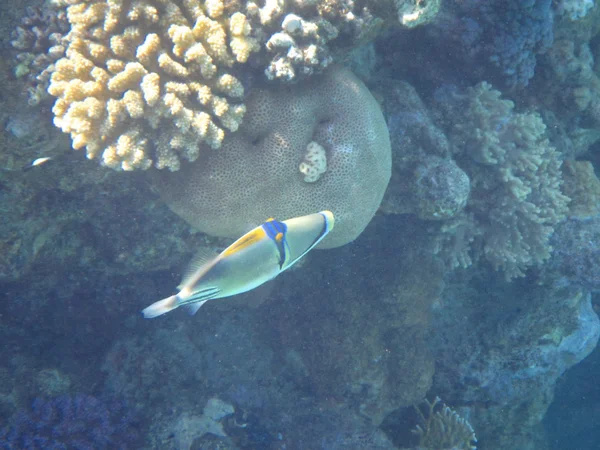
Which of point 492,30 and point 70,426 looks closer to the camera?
point 492,30

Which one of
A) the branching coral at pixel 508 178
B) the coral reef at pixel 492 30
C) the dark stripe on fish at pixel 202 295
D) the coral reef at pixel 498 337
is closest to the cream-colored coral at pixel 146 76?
the dark stripe on fish at pixel 202 295

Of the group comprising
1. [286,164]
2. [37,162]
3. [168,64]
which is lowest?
[37,162]

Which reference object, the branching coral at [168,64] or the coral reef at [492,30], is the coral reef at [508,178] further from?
the branching coral at [168,64]

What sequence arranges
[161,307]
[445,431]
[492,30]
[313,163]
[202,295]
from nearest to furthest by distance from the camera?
1. [161,307]
2. [202,295]
3. [313,163]
4. [492,30]
5. [445,431]

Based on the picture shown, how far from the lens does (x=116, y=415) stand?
508cm

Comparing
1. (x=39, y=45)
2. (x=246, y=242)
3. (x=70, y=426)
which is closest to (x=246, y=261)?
(x=246, y=242)

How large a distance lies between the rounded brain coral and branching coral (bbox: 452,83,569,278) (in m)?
1.55

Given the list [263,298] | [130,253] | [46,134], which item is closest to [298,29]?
[46,134]

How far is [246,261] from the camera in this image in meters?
2.30

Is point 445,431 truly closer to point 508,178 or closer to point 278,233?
point 508,178

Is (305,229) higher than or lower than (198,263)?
higher

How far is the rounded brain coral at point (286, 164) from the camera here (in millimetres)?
3564

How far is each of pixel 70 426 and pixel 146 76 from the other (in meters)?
4.55

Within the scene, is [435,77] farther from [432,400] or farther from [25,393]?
[25,393]
